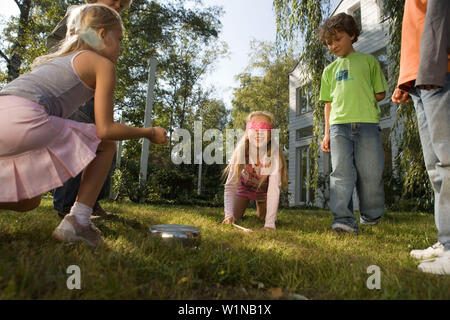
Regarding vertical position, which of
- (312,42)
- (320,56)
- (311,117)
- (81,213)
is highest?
(311,117)

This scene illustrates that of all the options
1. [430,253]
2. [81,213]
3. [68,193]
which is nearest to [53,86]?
[81,213]

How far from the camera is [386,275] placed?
1.29 meters

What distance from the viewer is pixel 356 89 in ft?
9.37

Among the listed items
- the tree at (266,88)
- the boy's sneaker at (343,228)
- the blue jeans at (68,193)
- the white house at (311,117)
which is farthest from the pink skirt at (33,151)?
the tree at (266,88)

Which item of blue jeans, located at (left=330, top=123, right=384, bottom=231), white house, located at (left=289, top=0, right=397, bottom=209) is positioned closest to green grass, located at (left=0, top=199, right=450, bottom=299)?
blue jeans, located at (left=330, top=123, right=384, bottom=231)

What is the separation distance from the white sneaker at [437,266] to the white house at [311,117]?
22.1 feet

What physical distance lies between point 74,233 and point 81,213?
13cm

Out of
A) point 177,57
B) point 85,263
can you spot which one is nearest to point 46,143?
point 85,263

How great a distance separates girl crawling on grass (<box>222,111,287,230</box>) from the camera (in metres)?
3.06

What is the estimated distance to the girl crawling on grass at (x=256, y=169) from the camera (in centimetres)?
306

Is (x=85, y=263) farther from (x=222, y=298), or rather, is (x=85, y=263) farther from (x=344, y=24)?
(x=344, y=24)

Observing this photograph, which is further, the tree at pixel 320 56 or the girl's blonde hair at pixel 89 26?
the tree at pixel 320 56

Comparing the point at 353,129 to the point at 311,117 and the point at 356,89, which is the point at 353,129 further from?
the point at 311,117

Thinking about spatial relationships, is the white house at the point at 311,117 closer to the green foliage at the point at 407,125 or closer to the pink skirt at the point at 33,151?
the green foliage at the point at 407,125
